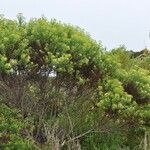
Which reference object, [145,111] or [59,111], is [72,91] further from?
[145,111]

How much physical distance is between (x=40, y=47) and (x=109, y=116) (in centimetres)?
259

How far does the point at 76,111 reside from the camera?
17234 mm

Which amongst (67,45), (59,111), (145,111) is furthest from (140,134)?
(67,45)

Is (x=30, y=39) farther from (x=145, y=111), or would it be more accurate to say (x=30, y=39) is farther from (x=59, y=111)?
(x=145, y=111)

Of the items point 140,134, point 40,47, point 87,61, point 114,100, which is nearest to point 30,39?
point 40,47

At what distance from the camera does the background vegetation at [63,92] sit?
16.2 m

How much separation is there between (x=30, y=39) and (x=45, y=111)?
200 cm

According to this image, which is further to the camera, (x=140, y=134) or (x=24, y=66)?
(x=140, y=134)

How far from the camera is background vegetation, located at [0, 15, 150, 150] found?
16219mm

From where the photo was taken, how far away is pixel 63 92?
55.6ft

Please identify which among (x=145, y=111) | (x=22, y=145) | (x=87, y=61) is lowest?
(x=22, y=145)

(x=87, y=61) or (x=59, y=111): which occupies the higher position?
(x=87, y=61)

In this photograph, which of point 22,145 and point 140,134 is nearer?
point 22,145

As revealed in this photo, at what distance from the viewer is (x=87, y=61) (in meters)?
16.6
